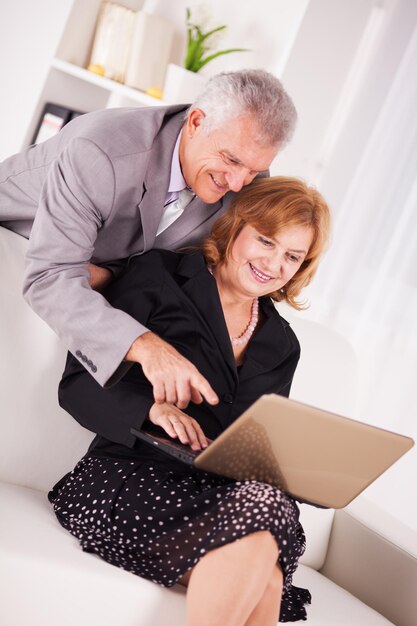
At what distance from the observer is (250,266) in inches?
78.5

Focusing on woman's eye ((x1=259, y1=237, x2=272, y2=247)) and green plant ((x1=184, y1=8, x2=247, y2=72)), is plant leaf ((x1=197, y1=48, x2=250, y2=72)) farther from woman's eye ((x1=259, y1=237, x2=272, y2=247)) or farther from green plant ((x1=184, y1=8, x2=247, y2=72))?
woman's eye ((x1=259, y1=237, x2=272, y2=247))

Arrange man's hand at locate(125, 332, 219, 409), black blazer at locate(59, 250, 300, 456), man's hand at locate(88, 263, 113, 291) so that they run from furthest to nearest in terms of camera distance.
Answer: man's hand at locate(88, 263, 113, 291), black blazer at locate(59, 250, 300, 456), man's hand at locate(125, 332, 219, 409)

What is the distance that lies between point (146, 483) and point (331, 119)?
2710 millimetres

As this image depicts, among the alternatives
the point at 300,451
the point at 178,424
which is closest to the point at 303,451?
the point at 300,451

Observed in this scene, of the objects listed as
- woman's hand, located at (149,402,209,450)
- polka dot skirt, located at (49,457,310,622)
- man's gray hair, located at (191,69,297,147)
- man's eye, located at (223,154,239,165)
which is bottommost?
polka dot skirt, located at (49,457,310,622)

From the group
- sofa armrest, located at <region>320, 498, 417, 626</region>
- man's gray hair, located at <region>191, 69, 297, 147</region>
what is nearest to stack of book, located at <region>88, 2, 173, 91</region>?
man's gray hair, located at <region>191, 69, 297, 147</region>

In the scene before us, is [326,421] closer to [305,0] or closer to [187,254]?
[187,254]

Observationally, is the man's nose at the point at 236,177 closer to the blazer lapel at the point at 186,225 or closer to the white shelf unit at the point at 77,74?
the blazer lapel at the point at 186,225

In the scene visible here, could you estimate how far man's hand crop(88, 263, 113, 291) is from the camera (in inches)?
74.1

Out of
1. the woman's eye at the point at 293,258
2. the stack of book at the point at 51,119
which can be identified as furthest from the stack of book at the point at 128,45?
the woman's eye at the point at 293,258

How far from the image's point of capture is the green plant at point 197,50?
3506 millimetres

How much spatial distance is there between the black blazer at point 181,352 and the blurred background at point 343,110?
1730mm

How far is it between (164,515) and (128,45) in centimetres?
247

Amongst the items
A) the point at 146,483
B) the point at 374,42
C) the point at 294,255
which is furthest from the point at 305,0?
the point at 146,483
